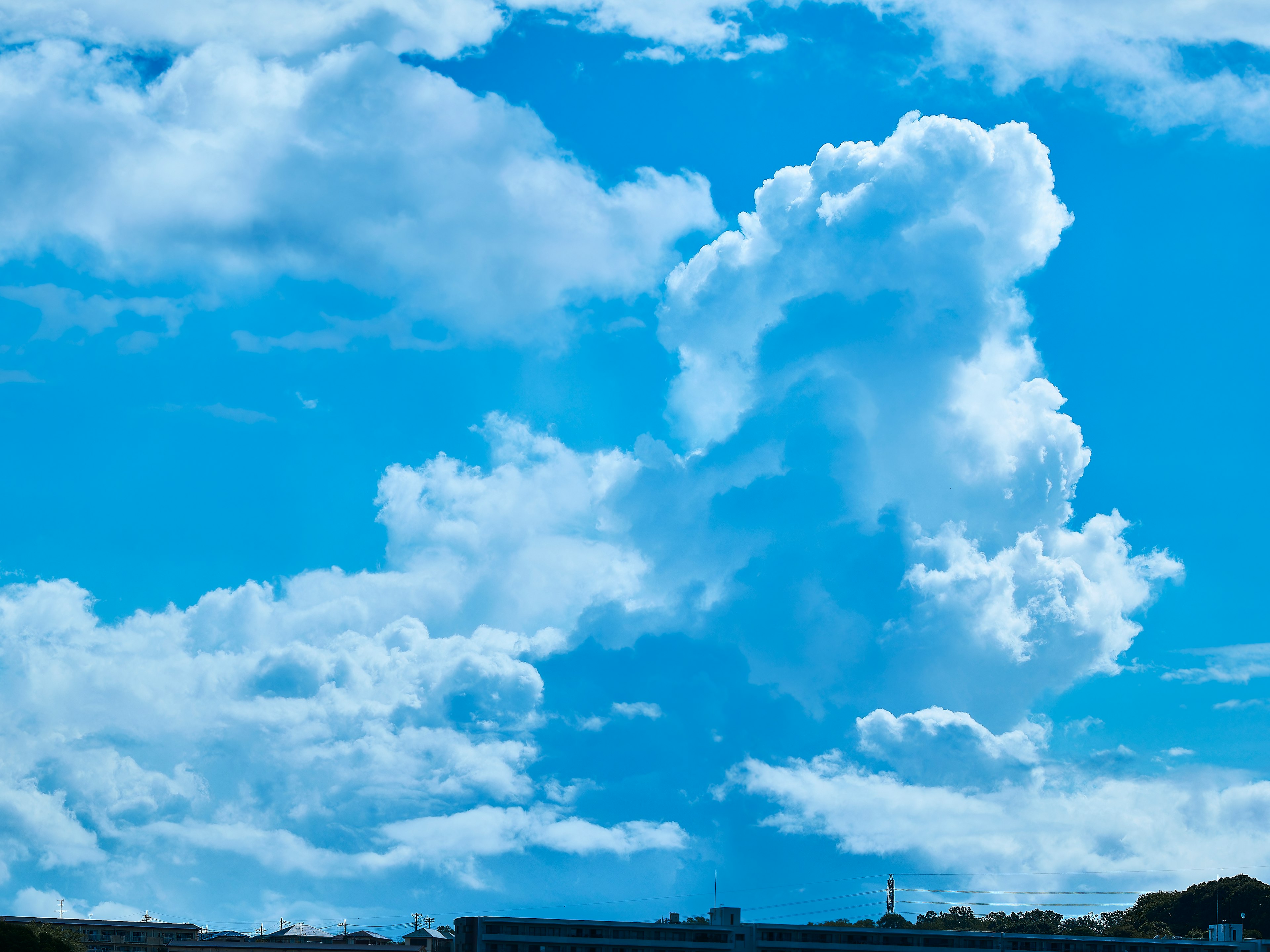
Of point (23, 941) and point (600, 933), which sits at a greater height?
point (600, 933)

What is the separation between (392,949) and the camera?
196m

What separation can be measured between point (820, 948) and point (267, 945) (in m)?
81.3

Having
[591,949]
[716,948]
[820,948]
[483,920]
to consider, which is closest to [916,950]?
[820,948]

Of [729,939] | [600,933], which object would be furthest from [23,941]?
[729,939]

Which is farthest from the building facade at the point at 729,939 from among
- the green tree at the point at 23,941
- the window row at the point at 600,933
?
the green tree at the point at 23,941

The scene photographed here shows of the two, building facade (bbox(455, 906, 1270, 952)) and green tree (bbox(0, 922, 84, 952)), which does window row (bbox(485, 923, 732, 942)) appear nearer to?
building facade (bbox(455, 906, 1270, 952))

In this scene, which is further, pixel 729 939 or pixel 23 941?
pixel 729 939

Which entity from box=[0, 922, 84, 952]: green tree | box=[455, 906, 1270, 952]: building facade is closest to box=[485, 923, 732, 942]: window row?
box=[455, 906, 1270, 952]: building facade

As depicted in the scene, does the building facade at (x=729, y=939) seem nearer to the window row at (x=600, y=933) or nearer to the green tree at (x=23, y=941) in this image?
the window row at (x=600, y=933)

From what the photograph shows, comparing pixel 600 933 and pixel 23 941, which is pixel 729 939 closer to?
pixel 600 933

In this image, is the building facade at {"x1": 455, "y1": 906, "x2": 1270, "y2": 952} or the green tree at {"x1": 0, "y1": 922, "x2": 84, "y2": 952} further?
the building facade at {"x1": 455, "y1": 906, "x2": 1270, "y2": 952}

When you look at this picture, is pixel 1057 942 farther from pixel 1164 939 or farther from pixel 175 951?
pixel 175 951

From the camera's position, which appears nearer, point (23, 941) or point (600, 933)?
point (23, 941)

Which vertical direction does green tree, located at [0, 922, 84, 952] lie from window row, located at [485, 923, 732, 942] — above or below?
below
